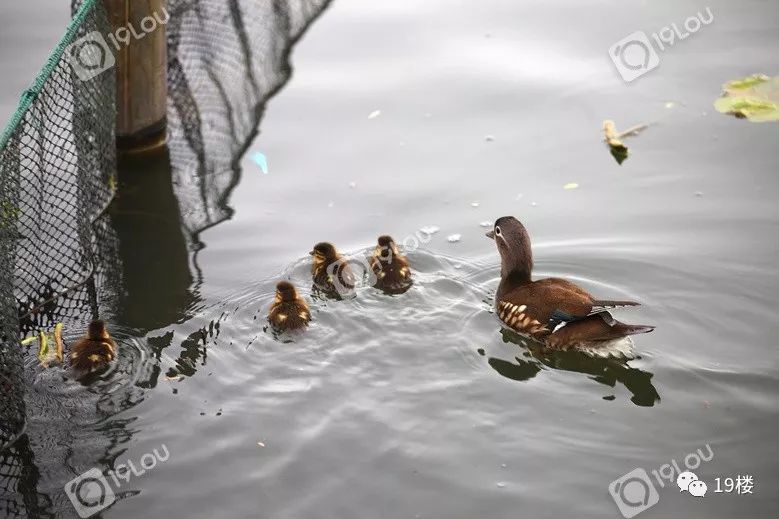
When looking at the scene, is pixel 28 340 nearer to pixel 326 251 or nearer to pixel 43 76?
pixel 43 76

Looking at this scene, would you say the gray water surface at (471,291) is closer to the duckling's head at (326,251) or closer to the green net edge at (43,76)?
the duckling's head at (326,251)

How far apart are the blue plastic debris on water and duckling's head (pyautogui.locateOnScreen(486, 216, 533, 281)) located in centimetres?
250

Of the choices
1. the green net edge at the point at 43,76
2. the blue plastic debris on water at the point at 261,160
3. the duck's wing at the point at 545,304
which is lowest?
the duck's wing at the point at 545,304

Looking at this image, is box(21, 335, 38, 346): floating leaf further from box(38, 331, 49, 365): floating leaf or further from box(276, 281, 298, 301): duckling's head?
box(276, 281, 298, 301): duckling's head

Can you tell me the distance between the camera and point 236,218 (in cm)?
862

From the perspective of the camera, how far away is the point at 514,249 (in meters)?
7.57

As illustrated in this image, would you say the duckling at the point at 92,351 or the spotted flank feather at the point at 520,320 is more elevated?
the duckling at the point at 92,351

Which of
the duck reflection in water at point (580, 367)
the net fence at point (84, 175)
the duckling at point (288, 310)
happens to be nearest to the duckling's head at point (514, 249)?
the duck reflection in water at point (580, 367)

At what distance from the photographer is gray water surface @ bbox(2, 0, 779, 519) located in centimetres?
590

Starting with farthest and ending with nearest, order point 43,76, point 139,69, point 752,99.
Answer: point 752,99, point 139,69, point 43,76

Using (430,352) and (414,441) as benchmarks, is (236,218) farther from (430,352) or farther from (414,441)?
(414,441)

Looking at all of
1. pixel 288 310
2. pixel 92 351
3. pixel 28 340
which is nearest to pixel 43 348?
pixel 28 340

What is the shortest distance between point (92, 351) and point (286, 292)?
134 cm

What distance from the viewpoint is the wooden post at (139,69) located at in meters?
8.27
